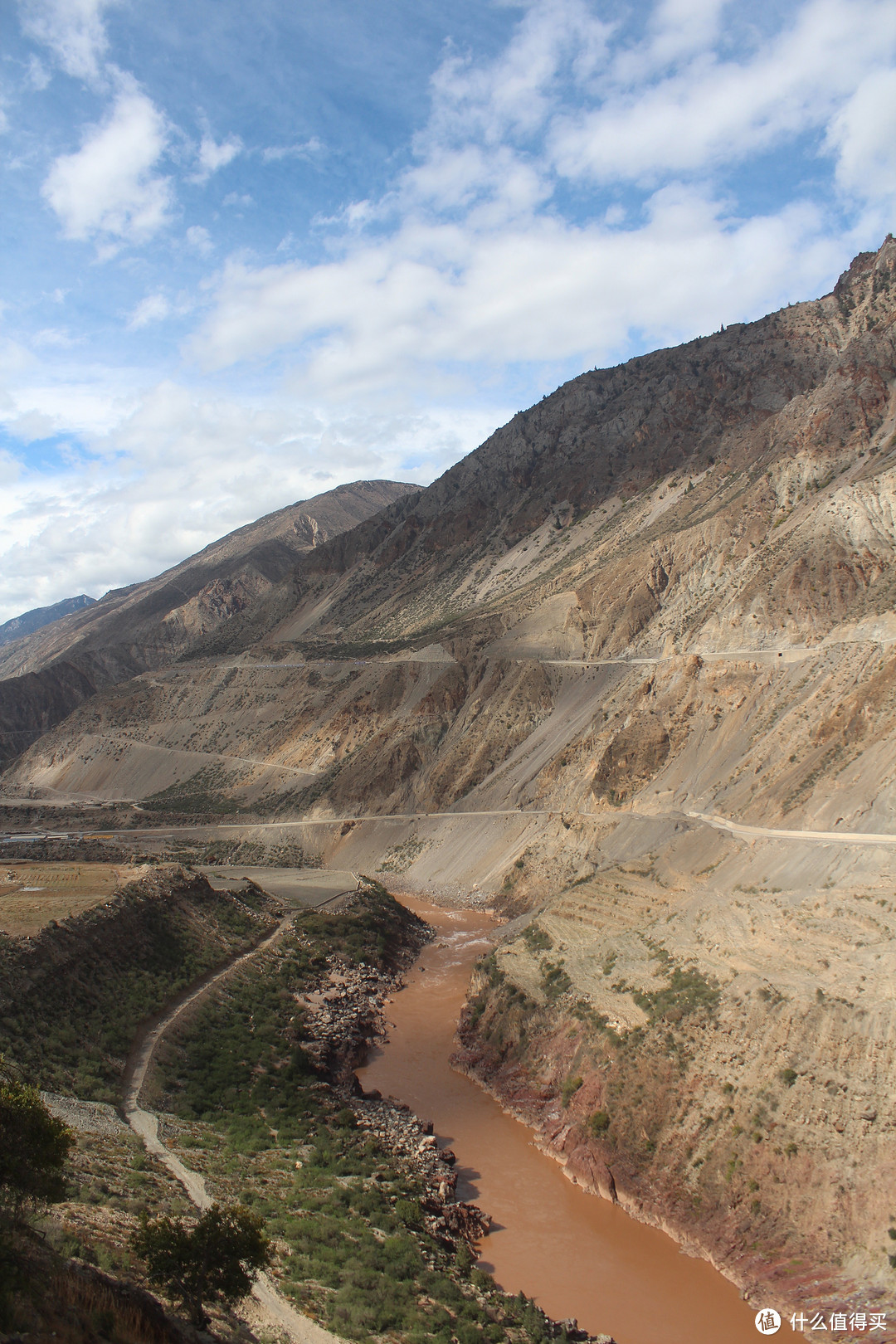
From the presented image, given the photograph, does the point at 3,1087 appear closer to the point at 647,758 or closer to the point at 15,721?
the point at 647,758

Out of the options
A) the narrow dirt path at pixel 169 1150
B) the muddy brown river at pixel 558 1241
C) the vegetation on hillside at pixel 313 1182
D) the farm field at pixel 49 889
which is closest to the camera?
the narrow dirt path at pixel 169 1150

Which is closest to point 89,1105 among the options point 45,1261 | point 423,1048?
point 45,1261

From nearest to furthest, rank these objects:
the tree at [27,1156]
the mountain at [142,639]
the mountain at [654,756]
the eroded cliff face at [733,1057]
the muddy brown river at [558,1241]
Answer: the tree at [27,1156] → the muddy brown river at [558,1241] → the eroded cliff face at [733,1057] → the mountain at [654,756] → the mountain at [142,639]

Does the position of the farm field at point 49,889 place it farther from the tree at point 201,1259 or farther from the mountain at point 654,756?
the tree at point 201,1259

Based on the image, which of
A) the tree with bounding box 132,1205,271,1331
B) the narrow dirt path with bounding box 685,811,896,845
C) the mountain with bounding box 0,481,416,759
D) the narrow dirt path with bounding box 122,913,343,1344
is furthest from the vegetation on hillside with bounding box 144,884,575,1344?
the mountain with bounding box 0,481,416,759

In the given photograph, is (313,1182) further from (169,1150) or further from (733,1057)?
(733,1057)

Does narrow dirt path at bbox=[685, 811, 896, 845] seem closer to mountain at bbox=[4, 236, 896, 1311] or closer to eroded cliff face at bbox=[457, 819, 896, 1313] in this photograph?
mountain at bbox=[4, 236, 896, 1311]

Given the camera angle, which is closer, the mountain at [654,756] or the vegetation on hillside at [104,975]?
the mountain at [654,756]

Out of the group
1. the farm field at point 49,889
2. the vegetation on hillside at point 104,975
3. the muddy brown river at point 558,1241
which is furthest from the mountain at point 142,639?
the muddy brown river at point 558,1241
